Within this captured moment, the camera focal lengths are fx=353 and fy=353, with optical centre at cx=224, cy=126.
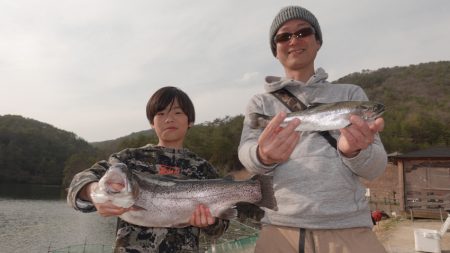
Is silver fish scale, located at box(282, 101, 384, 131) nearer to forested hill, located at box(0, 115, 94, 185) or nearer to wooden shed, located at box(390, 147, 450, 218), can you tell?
wooden shed, located at box(390, 147, 450, 218)

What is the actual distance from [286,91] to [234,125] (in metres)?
82.9

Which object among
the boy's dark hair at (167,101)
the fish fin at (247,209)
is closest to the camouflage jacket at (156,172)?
the fish fin at (247,209)

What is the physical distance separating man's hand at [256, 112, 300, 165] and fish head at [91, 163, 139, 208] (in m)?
1.52

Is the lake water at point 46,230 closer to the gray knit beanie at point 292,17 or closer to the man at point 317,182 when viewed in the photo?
the man at point 317,182

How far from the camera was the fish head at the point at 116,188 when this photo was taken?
3.72 metres

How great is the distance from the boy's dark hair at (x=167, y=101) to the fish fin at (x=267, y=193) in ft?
6.58

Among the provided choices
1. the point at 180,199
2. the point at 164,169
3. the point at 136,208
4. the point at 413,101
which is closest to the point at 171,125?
the point at 164,169

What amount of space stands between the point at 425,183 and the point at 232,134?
56.1m

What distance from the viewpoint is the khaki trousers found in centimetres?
363

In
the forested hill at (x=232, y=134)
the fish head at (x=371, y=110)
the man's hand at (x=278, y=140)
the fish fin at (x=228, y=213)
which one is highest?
the forested hill at (x=232, y=134)

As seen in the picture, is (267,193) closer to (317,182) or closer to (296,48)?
(317,182)

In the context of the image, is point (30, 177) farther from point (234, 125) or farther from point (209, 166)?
point (209, 166)

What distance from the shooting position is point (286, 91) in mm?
4477

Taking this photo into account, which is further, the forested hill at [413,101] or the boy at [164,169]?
the forested hill at [413,101]
